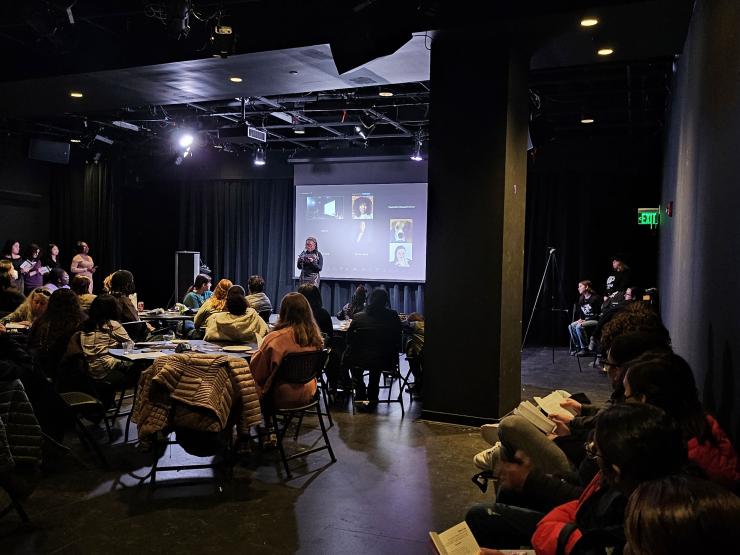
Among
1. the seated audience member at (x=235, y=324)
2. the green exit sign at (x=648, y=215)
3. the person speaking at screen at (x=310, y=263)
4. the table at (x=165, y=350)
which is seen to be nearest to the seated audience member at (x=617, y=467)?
the table at (x=165, y=350)

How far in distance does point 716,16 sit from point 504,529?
2860 mm

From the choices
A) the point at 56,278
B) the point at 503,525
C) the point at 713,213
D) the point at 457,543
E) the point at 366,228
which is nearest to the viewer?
the point at 457,543

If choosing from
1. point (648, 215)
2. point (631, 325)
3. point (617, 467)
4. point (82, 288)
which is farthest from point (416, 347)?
point (648, 215)

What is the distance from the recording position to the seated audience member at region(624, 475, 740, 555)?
0.98 metres

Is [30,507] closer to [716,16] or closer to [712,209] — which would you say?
[712,209]

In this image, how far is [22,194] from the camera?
481 inches

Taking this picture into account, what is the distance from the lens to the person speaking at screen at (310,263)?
11172 mm

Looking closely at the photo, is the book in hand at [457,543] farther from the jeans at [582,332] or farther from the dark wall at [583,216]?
the dark wall at [583,216]

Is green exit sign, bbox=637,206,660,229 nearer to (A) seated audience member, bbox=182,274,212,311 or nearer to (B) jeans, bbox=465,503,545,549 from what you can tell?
(A) seated audience member, bbox=182,274,212,311

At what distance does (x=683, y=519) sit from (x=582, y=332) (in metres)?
9.40

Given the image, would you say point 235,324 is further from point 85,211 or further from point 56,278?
point 85,211

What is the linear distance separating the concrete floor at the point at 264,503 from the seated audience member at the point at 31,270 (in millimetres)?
7239

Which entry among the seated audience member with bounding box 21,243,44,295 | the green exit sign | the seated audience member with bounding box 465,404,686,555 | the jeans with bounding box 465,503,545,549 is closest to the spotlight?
the seated audience member with bounding box 21,243,44,295

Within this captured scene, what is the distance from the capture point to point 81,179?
12977 mm
